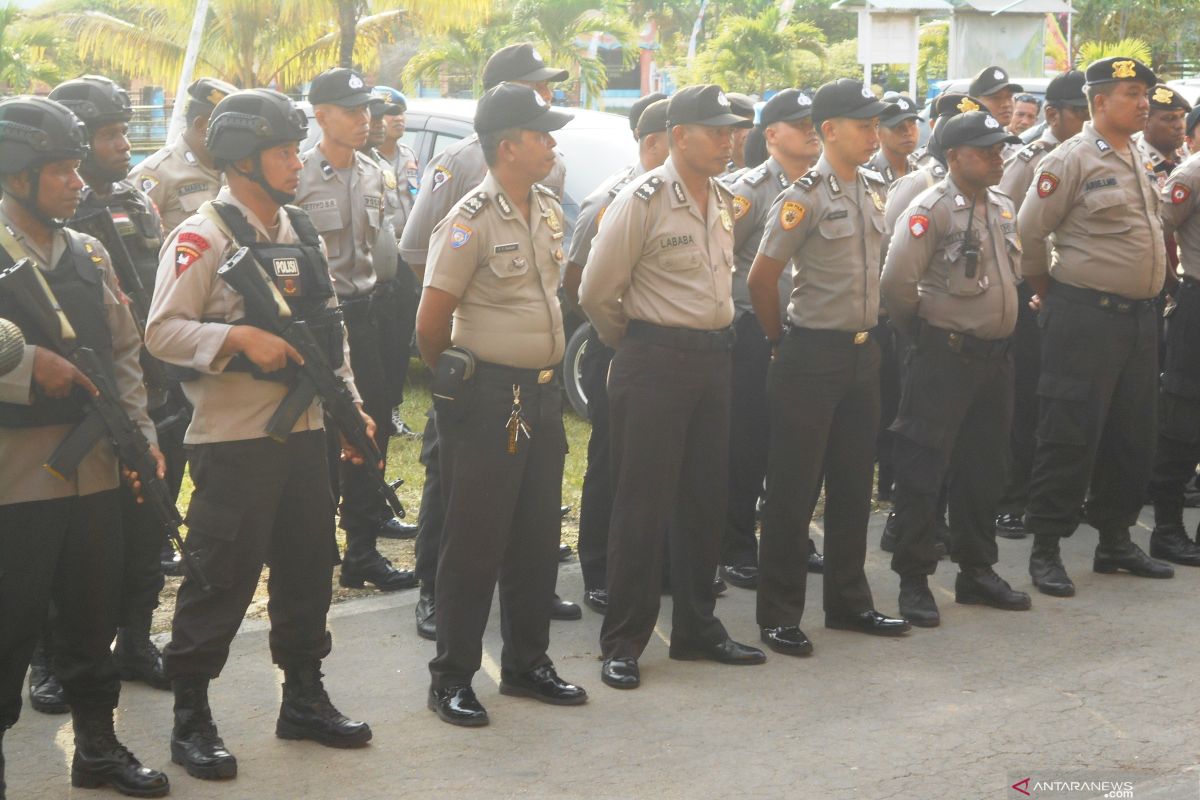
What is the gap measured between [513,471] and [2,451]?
5.32ft

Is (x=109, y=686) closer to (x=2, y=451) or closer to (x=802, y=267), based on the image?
(x=2, y=451)

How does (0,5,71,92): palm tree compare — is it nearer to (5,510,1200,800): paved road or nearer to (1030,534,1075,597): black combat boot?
(5,510,1200,800): paved road

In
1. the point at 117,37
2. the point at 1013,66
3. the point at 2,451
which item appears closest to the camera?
the point at 2,451

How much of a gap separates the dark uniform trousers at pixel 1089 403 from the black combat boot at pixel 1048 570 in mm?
57

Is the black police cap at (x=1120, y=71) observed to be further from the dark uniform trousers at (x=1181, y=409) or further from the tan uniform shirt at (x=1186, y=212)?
the dark uniform trousers at (x=1181, y=409)

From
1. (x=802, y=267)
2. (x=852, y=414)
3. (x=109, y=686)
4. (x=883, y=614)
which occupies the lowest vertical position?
(x=883, y=614)

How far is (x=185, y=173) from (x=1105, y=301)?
4.04 m

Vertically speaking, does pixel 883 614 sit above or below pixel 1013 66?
below

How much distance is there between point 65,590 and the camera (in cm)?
429

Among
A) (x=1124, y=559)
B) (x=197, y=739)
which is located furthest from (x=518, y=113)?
(x=1124, y=559)

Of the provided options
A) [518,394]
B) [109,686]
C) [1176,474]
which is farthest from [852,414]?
[109,686]

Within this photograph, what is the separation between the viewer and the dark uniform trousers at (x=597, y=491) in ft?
20.6

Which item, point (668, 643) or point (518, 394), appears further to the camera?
point (668, 643)

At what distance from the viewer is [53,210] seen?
4.28 meters
